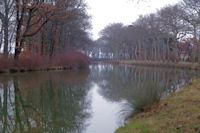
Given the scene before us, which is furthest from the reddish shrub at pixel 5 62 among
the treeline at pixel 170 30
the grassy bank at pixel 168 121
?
the treeline at pixel 170 30

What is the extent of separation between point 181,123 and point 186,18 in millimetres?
27084

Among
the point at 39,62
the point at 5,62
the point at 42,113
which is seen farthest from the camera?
the point at 39,62

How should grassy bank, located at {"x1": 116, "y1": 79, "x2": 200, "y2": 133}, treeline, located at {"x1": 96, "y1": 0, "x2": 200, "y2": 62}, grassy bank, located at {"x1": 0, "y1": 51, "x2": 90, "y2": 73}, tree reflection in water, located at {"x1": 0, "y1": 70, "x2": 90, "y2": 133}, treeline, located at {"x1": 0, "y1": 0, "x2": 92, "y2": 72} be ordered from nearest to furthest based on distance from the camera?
1. grassy bank, located at {"x1": 116, "y1": 79, "x2": 200, "y2": 133}
2. tree reflection in water, located at {"x1": 0, "y1": 70, "x2": 90, "y2": 133}
3. grassy bank, located at {"x1": 0, "y1": 51, "x2": 90, "y2": 73}
4. treeline, located at {"x1": 0, "y1": 0, "x2": 92, "y2": 72}
5. treeline, located at {"x1": 96, "y1": 0, "x2": 200, "y2": 62}

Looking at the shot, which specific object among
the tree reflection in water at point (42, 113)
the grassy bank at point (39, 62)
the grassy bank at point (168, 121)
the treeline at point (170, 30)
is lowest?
the tree reflection in water at point (42, 113)

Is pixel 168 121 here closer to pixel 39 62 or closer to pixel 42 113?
pixel 42 113

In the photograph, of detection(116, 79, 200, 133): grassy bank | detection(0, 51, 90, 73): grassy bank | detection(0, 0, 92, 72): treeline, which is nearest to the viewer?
detection(116, 79, 200, 133): grassy bank

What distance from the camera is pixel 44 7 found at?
23.6 metres

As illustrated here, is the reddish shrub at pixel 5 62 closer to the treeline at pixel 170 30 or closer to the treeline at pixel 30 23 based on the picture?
the treeline at pixel 30 23

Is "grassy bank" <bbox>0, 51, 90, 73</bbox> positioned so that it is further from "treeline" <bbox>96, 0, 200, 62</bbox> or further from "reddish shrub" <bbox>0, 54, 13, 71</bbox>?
"treeline" <bbox>96, 0, 200, 62</bbox>

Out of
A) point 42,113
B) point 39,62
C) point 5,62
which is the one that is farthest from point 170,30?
point 42,113

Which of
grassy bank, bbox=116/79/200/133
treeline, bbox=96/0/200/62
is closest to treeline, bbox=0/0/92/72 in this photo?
treeline, bbox=96/0/200/62

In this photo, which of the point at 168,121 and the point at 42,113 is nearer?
the point at 168,121

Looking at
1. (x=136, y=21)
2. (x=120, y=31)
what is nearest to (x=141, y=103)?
(x=136, y=21)

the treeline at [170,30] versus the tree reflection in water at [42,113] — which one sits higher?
the treeline at [170,30]
